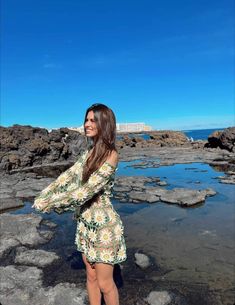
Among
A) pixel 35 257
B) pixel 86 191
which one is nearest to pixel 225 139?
pixel 35 257

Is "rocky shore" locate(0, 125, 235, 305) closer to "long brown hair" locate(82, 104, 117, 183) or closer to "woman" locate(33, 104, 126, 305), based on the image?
"woman" locate(33, 104, 126, 305)

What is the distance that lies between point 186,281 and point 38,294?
2.51 metres

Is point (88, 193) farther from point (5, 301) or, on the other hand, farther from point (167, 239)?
point (167, 239)

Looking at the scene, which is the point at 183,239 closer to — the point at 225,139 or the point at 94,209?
the point at 94,209

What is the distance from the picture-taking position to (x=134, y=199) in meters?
11.5

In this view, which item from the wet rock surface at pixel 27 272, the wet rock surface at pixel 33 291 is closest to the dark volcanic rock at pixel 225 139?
the wet rock surface at pixel 27 272

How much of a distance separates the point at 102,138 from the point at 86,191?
24.4 inches

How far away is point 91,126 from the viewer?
11.8ft

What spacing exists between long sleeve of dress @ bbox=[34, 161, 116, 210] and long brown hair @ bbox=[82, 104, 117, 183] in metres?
0.11

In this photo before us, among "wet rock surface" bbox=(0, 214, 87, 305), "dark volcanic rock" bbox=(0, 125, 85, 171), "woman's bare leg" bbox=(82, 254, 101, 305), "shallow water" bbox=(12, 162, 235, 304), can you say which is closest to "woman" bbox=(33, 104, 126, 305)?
"woman's bare leg" bbox=(82, 254, 101, 305)

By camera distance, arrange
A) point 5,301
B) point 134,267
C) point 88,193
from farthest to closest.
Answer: point 134,267
point 5,301
point 88,193

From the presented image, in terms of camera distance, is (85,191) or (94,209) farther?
(94,209)

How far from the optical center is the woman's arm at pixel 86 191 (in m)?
3.37

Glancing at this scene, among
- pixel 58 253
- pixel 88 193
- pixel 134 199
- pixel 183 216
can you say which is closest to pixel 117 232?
pixel 88 193
